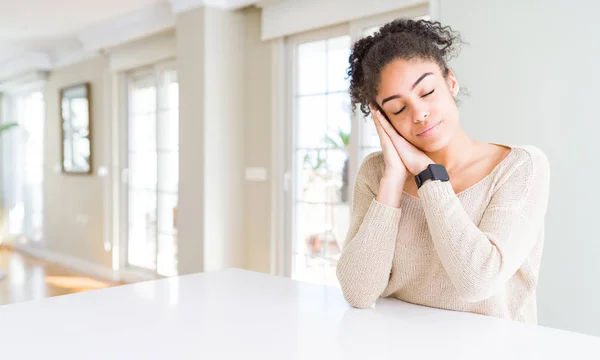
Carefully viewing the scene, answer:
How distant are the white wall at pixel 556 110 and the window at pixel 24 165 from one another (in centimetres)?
615

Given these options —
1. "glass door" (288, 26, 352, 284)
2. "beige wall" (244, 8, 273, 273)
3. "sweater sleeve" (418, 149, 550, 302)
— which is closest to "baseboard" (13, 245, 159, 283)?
"beige wall" (244, 8, 273, 273)

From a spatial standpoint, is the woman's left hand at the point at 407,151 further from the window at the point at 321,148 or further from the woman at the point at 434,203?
the window at the point at 321,148

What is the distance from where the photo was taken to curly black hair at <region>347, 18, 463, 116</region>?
125 centimetres

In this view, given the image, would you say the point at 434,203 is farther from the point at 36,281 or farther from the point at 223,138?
the point at 36,281

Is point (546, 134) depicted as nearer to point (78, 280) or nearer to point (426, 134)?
point (426, 134)

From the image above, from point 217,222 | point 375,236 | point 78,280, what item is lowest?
point 78,280

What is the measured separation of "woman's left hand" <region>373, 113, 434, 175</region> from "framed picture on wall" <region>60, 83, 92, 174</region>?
17.5 ft

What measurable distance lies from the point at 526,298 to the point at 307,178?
2788 mm

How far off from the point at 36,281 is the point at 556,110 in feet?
16.5

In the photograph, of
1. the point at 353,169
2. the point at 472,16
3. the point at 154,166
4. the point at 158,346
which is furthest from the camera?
the point at 154,166

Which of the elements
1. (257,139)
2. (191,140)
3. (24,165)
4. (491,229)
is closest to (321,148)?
(257,139)

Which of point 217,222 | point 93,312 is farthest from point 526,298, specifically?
point 217,222

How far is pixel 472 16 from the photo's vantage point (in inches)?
106

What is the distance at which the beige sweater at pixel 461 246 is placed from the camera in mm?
1082
